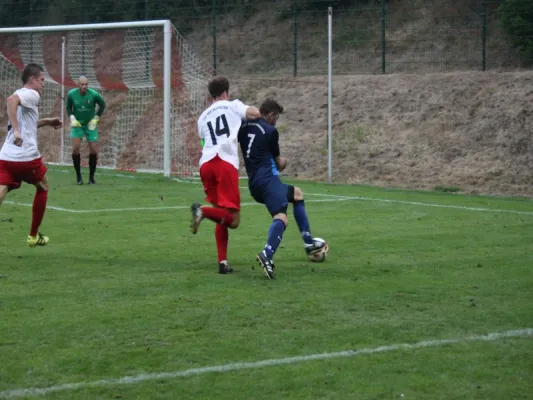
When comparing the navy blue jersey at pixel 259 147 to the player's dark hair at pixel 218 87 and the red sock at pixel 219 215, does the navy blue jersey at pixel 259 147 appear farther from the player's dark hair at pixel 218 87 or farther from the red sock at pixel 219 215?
the red sock at pixel 219 215

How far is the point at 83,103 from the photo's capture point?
21.2 meters

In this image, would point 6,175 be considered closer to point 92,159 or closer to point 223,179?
point 223,179

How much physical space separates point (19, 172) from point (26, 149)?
0.26 meters

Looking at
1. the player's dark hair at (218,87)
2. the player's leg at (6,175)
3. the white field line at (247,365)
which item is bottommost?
the white field line at (247,365)

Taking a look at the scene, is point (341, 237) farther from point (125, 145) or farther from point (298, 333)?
point (125, 145)

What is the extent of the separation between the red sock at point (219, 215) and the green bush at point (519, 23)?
707 inches

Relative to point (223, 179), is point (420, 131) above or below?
above

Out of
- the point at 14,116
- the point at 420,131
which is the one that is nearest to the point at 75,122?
the point at 420,131

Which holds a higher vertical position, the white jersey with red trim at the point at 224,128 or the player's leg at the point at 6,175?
the white jersey with red trim at the point at 224,128

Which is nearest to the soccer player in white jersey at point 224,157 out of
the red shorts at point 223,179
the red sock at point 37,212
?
the red shorts at point 223,179

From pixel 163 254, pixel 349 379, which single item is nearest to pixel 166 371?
pixel 349 379

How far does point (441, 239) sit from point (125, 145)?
1624 centimetres

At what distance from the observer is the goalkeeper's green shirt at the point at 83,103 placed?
69.4ft

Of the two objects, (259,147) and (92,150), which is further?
(92,150)
